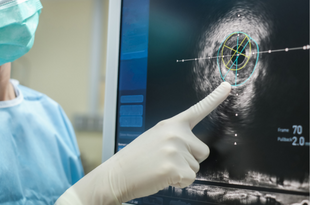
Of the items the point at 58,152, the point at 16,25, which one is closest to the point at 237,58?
the point at 16,25

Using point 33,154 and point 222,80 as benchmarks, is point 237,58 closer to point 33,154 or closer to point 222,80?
point 222,80

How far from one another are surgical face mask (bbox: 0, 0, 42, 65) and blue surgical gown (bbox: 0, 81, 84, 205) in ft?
0.77

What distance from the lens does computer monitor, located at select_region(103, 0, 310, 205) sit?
0.42 metres

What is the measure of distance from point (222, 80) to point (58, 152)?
0.72 meters

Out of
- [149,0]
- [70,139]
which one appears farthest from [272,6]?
[70,139]

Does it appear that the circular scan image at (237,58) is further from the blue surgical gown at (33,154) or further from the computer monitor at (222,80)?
the blue surgical gown at (33,154)

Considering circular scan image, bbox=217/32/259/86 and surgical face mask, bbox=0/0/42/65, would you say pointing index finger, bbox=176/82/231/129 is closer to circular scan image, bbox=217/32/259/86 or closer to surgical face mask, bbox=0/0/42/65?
circular scan image, bbox=217/32/259/86

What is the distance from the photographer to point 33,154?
84cm

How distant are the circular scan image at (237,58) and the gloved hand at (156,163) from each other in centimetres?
3

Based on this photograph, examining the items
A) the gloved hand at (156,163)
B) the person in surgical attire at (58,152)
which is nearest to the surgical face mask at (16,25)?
the person in surgical attire at (58,152)

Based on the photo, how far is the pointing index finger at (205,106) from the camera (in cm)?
48

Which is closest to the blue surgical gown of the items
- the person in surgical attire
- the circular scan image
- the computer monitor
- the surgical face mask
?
the person in surgical attire

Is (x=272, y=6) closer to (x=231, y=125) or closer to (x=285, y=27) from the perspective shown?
(x=285, y=27)

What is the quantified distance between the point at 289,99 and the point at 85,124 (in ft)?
4.41
